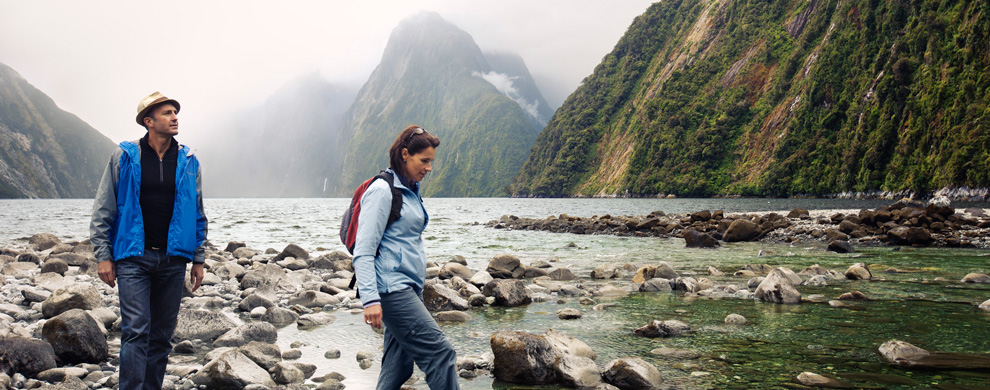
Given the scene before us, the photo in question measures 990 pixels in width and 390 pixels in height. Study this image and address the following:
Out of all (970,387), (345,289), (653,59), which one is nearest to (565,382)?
(970,387)

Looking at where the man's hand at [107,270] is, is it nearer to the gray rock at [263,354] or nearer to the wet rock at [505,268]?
the gray rock at [263,354]

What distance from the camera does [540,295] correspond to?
38.7 ft

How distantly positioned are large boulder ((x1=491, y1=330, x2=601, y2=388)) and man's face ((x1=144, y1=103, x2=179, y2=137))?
396 cm

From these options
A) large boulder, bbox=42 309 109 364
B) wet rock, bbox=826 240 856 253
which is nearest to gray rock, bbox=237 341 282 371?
large boulder, bbox=42 309 109 364

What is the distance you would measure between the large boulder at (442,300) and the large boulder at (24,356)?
18.8ft

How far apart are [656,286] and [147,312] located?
411 inches

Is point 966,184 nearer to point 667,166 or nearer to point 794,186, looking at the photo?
point 794,186

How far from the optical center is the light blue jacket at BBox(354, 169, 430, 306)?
3.70 metres

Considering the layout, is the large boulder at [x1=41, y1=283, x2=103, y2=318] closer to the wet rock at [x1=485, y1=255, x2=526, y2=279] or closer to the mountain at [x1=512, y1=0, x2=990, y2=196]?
the wet rock at [x1=485, y1=255, x2=526, y2=279]

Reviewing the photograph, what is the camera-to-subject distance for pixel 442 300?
10484mm

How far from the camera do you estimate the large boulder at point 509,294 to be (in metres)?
10.9

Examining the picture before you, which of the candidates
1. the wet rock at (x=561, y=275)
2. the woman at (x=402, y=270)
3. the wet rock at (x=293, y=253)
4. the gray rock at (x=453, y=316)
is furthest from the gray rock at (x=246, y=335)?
the wet rock at (x=293, y=253)

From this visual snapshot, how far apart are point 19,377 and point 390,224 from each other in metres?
4.93

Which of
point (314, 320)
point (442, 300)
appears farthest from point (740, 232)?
point (314, 320)
